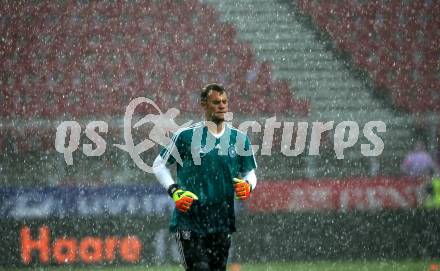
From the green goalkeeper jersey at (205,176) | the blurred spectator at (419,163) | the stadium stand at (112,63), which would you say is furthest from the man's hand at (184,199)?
the stadium stand at (112,63)

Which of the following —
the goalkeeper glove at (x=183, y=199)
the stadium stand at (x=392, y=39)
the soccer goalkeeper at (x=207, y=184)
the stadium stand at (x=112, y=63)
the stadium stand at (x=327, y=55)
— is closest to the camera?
the goalkeeper glove at (x=183, y=199)

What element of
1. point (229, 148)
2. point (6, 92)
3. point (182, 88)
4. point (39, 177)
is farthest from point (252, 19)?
point (229, 148)

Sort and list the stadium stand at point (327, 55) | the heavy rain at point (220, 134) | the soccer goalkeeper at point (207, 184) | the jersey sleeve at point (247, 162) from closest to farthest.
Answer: the soccer goalkeeper at point (207, 184) → the jersey sleeve at point (247, 162) → the heavy rain at point (220, 134) → the stadium stand at point (327, 55)

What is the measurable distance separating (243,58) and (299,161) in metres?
3.09

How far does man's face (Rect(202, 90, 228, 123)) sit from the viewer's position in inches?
203

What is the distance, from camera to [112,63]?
15.1 meters

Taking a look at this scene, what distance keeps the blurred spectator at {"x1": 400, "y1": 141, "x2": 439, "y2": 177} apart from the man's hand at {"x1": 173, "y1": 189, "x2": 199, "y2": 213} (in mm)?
6769

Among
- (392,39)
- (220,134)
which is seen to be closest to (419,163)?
(392,39)

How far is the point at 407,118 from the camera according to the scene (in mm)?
13922

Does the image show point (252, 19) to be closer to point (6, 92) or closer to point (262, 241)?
point (6, 92)

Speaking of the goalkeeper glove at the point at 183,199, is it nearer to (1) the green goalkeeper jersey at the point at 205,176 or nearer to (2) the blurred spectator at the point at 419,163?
(1) the green goalkeeper jersey at the point at 205,176

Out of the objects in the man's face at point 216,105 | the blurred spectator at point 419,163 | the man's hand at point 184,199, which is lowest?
the blurred spectator at point 419,163

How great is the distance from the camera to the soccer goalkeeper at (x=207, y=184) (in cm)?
520

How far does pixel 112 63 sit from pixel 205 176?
10109 millimetres
